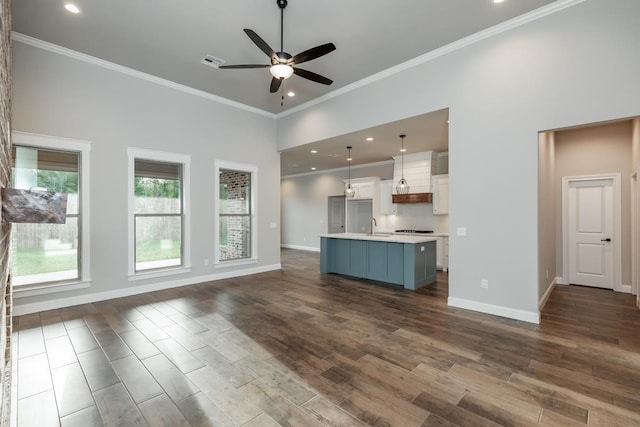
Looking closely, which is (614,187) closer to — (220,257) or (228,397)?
(228,397)

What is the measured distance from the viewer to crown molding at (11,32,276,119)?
3895 mm

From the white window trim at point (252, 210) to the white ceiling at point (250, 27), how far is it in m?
1.75

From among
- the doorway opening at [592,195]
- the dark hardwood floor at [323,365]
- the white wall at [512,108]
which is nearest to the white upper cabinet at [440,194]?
the doorway opening at [592,195]

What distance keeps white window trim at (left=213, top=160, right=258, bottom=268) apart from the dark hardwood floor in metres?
1.79

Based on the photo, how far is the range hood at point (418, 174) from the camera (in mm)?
7504

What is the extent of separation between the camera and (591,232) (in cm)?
534

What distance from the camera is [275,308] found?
409cm

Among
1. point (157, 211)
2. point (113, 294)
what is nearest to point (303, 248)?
point (157, 211)

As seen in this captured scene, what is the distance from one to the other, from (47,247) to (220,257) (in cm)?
269

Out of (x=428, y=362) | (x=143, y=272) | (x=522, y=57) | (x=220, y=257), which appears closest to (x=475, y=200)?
(x=522, y=57)

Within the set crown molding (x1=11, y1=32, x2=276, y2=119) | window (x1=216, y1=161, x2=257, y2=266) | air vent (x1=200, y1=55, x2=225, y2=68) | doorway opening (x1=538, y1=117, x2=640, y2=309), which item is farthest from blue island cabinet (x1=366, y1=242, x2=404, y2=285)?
air vent (x1=200, y1=55, x2=225, y2=68)

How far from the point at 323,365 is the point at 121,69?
542cm

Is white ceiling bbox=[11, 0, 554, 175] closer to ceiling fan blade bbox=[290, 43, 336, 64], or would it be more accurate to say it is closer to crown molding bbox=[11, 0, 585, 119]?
crown molding bbox=[11, 0, 585, 119]

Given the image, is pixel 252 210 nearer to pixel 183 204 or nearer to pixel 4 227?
pixel 183 204
